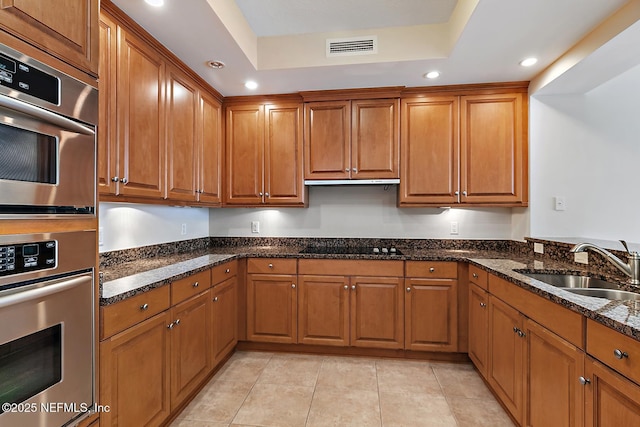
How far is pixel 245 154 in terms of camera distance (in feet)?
10.1

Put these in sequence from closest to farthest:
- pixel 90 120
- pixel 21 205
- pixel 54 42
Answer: pixel 21 205 < pixel 54 42 < pixel 90 120

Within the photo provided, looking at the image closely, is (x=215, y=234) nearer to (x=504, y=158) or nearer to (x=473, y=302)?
(x=473, y=302)

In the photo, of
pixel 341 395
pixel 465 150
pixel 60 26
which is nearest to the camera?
pixel 60 26

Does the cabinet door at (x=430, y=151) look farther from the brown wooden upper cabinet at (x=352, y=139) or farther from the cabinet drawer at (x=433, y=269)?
the cabinet drawer at (x=433, y=269)

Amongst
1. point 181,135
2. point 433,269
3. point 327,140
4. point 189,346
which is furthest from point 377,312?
point 181,135

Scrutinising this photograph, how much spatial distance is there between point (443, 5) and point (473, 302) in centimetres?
215

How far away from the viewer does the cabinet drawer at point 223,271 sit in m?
2.30

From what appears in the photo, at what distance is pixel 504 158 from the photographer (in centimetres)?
273

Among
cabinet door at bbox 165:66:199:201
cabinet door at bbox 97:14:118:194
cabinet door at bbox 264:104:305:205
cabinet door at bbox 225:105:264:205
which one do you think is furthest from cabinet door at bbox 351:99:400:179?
cabinet door at bbox 97:14:118:194

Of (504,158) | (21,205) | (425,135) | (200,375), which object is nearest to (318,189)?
(425,135)

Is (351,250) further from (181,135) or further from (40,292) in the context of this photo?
(40,292)

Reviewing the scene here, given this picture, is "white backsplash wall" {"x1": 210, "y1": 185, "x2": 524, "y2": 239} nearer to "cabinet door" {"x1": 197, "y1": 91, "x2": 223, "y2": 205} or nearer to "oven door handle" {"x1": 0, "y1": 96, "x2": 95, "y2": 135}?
"cabinet door" {"x1": 197, "y1": 91, "x2": 223, "y2": 205}

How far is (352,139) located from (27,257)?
245 cm

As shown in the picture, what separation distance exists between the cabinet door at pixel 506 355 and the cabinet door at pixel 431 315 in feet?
1.54
